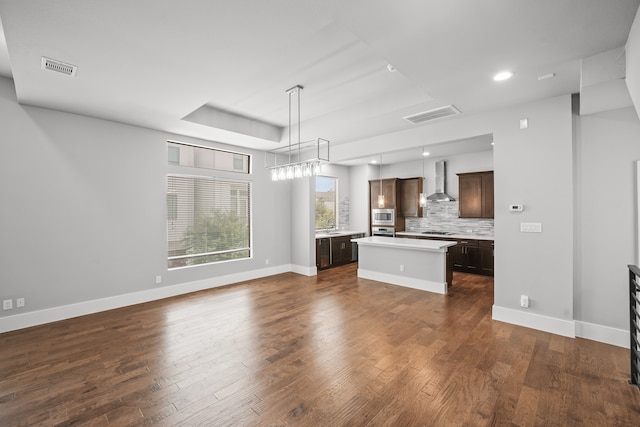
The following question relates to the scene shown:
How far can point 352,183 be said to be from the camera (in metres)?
9.11

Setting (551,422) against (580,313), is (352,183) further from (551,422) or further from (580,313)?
(551,422)

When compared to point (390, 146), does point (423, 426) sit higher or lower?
lower

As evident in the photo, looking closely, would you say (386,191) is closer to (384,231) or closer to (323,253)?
(384,231)

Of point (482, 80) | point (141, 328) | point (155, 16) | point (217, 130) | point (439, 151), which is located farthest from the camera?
point (439, 151)

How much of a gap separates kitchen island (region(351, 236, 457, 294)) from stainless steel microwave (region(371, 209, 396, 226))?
2.03 m

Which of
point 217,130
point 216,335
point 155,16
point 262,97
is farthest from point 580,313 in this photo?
point 217,130

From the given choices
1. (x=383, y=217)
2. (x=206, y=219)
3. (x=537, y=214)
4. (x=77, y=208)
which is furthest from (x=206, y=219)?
(x=537, y=214)

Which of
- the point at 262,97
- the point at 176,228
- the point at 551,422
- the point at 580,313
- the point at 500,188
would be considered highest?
the point at 262,97

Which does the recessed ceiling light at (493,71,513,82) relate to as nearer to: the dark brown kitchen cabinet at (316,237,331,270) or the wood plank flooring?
the wood plank flooring

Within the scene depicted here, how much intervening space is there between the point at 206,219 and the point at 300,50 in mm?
3713

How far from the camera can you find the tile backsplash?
696 cm

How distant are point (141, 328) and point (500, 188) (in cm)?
494

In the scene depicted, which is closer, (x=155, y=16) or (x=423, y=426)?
(x=423, y=426)

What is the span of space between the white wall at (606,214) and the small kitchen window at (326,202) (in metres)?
5.84
